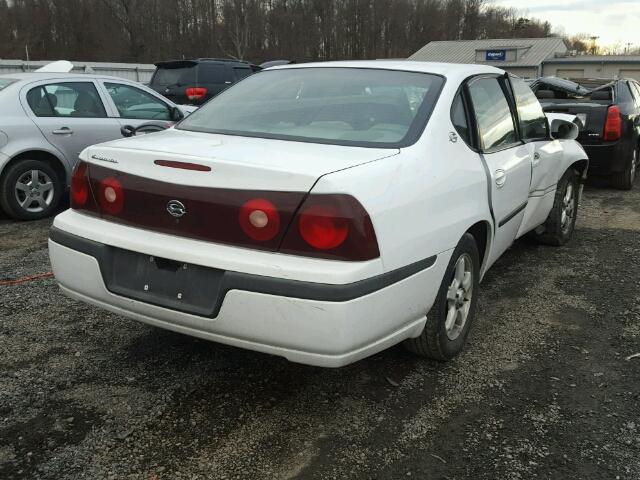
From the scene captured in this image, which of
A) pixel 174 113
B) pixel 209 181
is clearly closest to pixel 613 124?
pixel 174 113

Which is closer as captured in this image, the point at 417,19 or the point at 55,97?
the point at 55,97

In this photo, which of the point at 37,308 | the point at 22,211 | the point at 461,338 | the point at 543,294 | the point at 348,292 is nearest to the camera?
the point at 348,292

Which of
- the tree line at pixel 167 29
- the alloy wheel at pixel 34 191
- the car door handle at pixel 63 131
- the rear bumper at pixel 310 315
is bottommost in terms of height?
the alloy wheel at pixel 34 191

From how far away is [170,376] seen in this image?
118 inches

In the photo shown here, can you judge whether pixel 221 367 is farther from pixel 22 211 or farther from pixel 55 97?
pixel 55 97

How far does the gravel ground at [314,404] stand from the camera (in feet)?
7.72

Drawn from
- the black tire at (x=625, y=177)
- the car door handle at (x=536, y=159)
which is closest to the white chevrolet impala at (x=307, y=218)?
the car door handle at (x=536, y=159)

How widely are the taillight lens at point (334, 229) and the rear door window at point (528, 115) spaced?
2280 mm

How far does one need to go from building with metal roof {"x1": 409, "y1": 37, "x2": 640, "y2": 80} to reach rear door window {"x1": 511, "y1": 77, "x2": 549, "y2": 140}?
51.7 metres

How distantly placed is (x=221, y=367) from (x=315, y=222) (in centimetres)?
A: 120

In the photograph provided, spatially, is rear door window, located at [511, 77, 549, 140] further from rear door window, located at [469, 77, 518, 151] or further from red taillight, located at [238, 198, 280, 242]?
red taillight, located at [238, 198, 280, 242]

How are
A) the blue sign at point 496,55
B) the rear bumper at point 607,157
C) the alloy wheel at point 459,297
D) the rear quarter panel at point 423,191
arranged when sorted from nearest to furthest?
1. the rear quarter panel at point 423,191
2. the alloy wheel at point 459,297
3. the rear bumper at point 607,157
4. the blue sign at point 496,55

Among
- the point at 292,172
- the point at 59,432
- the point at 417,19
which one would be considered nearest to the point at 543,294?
the point at 292,172

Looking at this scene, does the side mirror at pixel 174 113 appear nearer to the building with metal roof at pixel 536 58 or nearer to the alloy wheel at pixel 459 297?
the alloy wheel at pixel 459 297
